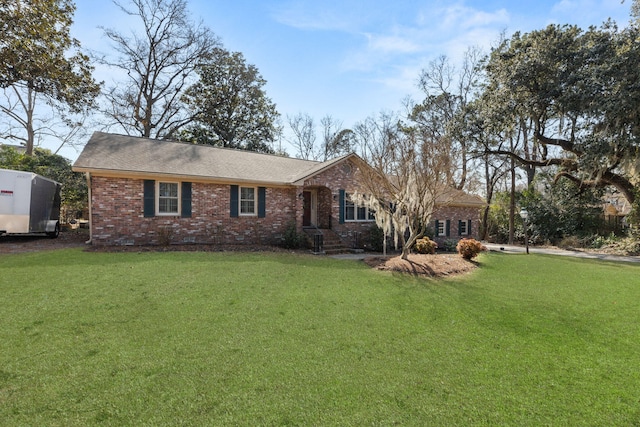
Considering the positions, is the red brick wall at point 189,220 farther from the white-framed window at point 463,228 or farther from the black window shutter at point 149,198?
the white-framed window at point 463,228

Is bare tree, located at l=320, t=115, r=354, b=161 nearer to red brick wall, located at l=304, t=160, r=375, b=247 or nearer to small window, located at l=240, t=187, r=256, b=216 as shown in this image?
red brick wall, located at l=304, t=160, r=375, b=247

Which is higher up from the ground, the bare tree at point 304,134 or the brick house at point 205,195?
the bare tree at point 304,134

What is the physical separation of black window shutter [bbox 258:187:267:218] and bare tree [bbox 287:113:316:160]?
73.3 ft

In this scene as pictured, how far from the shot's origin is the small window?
1314 centimetres

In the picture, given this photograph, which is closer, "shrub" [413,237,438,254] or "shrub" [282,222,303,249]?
"shrub" [413,237,438,254]

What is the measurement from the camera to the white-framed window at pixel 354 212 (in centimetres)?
1503

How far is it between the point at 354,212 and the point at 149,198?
8913mm

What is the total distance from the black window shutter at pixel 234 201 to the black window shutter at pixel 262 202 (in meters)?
0.99

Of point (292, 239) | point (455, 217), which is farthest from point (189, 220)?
point (455, 217)

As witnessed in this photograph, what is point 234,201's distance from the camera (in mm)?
12734

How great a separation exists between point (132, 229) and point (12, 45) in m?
7.56

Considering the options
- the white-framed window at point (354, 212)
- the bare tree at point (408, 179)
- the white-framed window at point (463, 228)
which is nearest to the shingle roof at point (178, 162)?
the white-framed window at point (354, 212)

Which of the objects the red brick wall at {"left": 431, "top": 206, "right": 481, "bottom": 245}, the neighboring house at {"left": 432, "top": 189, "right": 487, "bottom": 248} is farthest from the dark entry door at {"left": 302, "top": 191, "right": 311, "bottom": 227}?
the neighboring house at {"left": 432, "top": 189, "right": 487, "bottom": 248}

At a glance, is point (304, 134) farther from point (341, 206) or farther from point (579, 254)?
point (579, 254)
